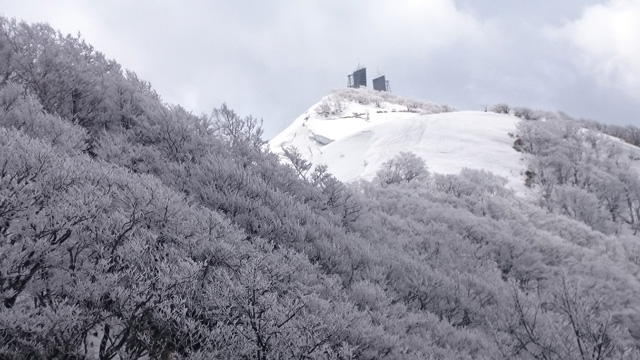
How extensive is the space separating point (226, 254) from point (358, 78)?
131 m

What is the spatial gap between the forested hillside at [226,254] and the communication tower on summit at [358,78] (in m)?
109

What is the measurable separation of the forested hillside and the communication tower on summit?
357 feet

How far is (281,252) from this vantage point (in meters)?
11.3

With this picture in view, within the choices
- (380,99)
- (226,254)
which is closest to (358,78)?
(380,99)

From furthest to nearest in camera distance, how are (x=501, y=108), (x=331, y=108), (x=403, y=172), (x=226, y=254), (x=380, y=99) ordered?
(x=380, y=99) → (x=331, y=108) → (x=501, y=108) → (x=403, y=172) → (x=226, y=254)

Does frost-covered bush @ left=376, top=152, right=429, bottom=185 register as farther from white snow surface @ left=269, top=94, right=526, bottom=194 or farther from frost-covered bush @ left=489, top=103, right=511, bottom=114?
frost-covered bush @ left=489, top=103, right=511, bottom=114

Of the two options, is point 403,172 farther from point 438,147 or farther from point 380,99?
point 380,99

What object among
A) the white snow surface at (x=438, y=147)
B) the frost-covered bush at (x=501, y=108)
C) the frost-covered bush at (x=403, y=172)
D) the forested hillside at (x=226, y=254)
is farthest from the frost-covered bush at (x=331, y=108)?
the forested hillside at (x=226, y=254)

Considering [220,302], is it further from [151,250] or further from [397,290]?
[397,290]

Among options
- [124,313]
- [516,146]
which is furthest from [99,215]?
[516,146]

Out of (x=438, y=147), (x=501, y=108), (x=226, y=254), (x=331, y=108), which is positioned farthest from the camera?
(x=331, y=108)

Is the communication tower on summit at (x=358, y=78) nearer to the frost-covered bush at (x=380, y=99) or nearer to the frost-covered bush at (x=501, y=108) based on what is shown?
the frost-covered bush at (x=380, y=99)

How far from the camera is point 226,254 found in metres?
9.28

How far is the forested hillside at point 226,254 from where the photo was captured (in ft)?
22.5
